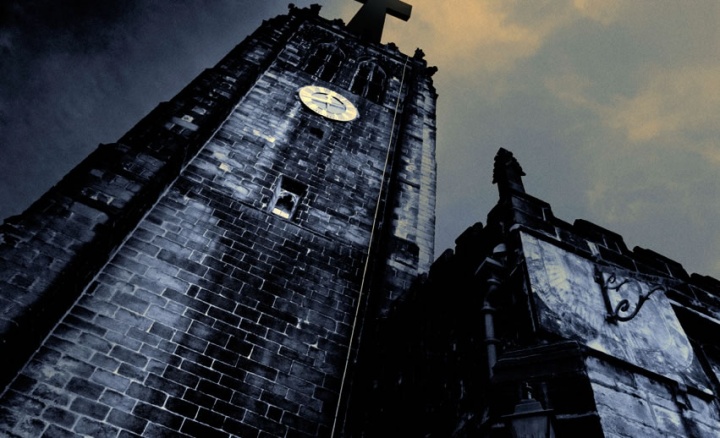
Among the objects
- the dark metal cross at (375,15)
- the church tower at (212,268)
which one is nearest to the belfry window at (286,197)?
the church tower at (212,268)

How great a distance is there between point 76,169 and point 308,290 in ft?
13.9

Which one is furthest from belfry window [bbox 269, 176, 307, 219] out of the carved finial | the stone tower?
the carved finial

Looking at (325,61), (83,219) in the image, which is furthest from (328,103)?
(83,219)

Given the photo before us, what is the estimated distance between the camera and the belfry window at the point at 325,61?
47.9 ft

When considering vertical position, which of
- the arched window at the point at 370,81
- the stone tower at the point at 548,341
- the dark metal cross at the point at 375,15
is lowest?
the stone tower at the point at 548,341

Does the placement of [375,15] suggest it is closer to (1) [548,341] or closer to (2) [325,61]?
(2) [325,61]

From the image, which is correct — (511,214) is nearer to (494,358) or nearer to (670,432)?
(494,358)

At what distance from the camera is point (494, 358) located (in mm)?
3922

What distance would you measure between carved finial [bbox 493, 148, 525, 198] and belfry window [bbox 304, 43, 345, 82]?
9.07m

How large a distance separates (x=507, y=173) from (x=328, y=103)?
794 cm

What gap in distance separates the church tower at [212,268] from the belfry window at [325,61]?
2453 millimetres

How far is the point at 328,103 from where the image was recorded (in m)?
13.0

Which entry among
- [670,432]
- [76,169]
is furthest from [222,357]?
[670,432]

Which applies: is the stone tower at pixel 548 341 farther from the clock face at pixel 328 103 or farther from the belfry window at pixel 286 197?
the clock face at pixel 328 103
